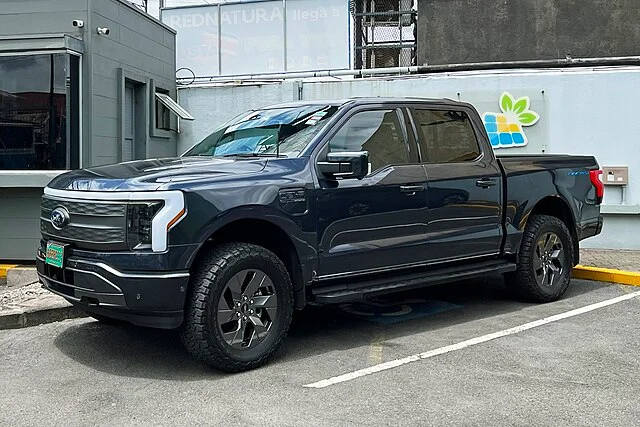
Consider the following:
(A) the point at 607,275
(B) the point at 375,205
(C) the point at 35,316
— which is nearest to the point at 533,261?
(A) the point at 607,275

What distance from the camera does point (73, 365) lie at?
5250 millimetres

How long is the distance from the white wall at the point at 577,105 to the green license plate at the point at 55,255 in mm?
6923

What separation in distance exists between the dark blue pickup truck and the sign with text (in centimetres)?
854

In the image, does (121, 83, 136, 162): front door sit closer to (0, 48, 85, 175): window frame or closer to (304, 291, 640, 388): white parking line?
(0, 48, 85, 175): window frame

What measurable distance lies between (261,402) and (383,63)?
11.0 meters

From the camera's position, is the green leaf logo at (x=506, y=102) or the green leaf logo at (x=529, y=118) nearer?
the green leaf logo at (x=529, y=118)

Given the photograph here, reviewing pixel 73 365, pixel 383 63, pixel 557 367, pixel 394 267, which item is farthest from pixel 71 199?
pixel 383 63

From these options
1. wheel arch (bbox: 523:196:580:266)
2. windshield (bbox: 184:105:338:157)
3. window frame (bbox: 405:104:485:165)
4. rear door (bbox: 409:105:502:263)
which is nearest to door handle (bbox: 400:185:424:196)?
rear door (bbox: 409:105:502:263)

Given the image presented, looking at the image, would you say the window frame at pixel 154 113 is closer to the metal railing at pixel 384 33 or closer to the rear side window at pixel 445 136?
the metal railing at pixel 384 33

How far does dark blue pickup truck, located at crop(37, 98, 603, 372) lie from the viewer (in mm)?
4676

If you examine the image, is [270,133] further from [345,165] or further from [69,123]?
[69,123]

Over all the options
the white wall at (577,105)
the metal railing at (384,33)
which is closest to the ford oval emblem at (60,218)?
the white wall at (577,105)

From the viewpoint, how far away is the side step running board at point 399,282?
549 centimetres

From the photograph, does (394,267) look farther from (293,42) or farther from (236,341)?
(293,42)
